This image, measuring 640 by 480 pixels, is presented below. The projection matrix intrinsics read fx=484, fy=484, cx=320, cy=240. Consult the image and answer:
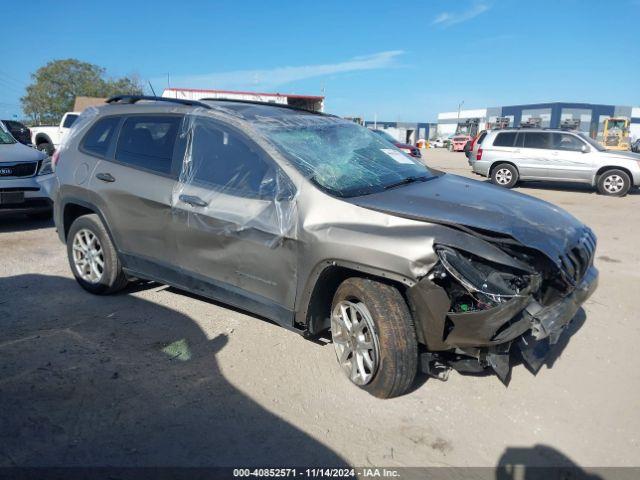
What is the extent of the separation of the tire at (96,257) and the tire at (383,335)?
97.7 inches

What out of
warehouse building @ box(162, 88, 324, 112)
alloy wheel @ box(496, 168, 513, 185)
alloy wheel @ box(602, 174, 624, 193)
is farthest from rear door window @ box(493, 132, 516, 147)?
warehouse building @ box(162, 88, 324, 112)

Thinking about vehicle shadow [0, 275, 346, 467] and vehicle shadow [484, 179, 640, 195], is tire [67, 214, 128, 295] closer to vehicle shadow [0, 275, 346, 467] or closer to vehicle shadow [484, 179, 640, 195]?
vehicle shadow [0, 275, 346, 467]

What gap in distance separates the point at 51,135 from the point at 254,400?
60.7ft

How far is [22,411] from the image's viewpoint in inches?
116

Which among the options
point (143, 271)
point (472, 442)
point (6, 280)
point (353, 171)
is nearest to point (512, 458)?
point (472, 442)

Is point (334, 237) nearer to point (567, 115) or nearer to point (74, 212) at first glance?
point (74, 212)

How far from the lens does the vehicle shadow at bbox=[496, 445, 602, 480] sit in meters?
2.51

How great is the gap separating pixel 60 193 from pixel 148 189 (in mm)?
1450

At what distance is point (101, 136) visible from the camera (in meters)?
4.69

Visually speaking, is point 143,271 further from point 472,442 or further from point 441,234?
point 472,442

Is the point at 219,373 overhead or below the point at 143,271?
below

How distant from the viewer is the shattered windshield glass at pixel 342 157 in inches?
137

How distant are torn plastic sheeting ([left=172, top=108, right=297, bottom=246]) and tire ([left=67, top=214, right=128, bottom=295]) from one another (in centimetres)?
115

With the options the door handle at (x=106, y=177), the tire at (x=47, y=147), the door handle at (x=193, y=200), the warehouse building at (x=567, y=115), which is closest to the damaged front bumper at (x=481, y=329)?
the door handle at (x=193, y=200)
